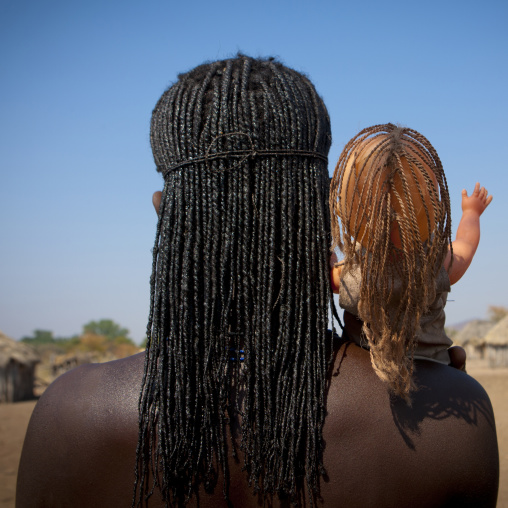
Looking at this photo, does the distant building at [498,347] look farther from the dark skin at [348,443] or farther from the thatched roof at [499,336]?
the dark skin at [348,443]

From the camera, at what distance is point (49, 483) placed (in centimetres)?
145

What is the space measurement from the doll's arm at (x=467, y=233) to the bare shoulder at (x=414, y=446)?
32 cm

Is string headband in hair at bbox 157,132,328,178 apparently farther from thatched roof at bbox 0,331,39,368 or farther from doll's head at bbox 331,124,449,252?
thatched roof at bbox 0,331,39,368

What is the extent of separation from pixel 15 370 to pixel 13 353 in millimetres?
477

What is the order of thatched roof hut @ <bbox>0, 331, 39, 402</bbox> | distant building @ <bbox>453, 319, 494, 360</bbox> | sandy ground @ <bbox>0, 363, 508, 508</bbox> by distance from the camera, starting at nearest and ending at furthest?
sandy ground @ <bbox>0, 363, 508, 508</bbox> < thatched roof hut @ <bbox>0, 331, 39, 402</bbox> < distant building @ <bbox>453, 319, 494, 360</bbox>

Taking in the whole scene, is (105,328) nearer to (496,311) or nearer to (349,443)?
(496,311)

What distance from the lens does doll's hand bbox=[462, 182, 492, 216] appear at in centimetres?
167

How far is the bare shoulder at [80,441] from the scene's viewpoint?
1.43 metres

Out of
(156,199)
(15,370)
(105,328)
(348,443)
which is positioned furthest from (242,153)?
(105,328)

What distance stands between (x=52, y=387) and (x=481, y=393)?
1.16m

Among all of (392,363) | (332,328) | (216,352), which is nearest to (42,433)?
(216,352)

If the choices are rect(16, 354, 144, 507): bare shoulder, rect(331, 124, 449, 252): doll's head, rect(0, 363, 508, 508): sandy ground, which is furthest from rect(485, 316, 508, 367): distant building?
rect(16, 354, 144, 507): bare shoulder

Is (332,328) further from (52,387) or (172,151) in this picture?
(52,387)

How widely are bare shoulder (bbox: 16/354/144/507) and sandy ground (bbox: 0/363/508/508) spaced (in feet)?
20.8
